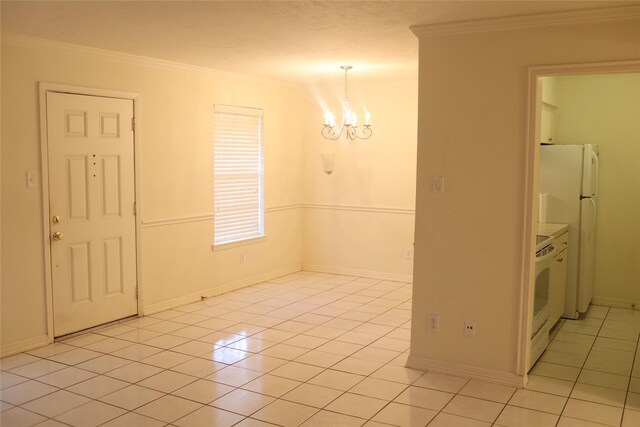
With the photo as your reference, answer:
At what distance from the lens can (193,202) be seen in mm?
5879

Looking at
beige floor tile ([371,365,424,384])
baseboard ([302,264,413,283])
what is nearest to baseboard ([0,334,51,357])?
beige floor tile ([371,365,424,384])

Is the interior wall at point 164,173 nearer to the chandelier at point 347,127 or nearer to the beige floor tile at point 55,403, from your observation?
the chandelier at point 347,127

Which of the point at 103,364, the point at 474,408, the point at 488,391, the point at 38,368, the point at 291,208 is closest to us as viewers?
the point at 474,408

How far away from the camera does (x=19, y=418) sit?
3.31 meters

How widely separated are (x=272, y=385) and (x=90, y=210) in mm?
2217

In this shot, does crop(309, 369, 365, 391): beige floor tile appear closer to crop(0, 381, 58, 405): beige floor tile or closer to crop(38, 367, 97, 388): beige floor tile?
crop(38, 367, 97, 388): beige floor tile

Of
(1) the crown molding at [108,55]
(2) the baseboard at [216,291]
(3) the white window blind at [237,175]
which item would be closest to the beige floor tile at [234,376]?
(2) the baseboard at [216,291]

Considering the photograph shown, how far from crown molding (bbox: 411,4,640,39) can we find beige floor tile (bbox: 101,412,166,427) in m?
2.88

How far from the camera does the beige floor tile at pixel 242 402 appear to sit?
342 cm

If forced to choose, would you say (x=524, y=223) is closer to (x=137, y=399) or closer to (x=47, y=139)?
(x=137, y=399)

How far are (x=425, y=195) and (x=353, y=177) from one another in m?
3.23

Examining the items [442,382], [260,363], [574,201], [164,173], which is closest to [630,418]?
[442,382]

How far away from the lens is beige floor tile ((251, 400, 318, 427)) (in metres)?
3.27

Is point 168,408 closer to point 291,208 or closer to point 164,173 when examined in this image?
point 164,173
